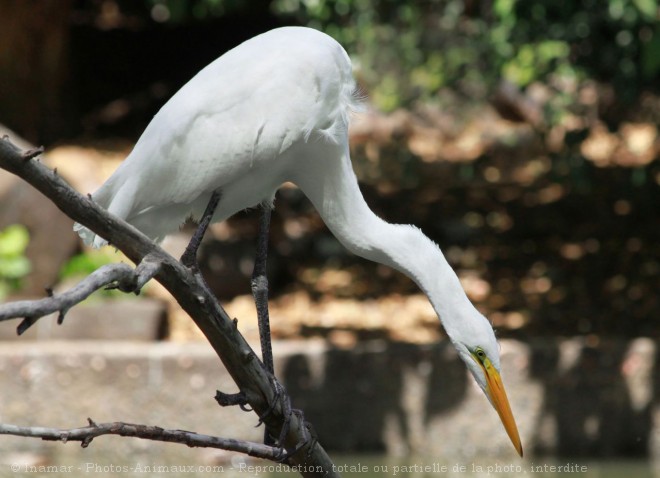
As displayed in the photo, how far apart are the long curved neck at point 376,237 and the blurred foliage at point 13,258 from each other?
3.17m

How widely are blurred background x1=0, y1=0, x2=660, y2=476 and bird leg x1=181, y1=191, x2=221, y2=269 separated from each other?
0.61m

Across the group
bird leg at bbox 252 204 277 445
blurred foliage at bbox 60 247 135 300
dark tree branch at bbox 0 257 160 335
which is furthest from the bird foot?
blurred foliage at bbox 60 247 135 300

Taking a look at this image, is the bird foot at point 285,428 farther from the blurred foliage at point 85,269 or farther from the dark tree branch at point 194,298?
the blurred foliage at point 85,269

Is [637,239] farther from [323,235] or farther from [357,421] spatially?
[357,421]

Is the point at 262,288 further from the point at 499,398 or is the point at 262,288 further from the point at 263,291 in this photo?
the point at 499,398

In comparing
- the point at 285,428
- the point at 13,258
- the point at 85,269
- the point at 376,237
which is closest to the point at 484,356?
the point at 376,237

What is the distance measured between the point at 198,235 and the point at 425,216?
509 centimetres

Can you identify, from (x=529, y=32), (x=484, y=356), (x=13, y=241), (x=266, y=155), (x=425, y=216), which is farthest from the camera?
(x=425, y=216)

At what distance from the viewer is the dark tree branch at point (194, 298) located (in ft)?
6.32

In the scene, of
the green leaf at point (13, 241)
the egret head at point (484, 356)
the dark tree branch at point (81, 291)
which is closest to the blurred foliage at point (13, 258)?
the green leaf at point (13, 241)

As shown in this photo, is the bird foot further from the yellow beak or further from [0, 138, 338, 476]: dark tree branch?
the yellow beak

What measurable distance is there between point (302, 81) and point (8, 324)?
119 inches

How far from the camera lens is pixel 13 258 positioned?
6.00m

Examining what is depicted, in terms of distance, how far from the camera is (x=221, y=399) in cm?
262
